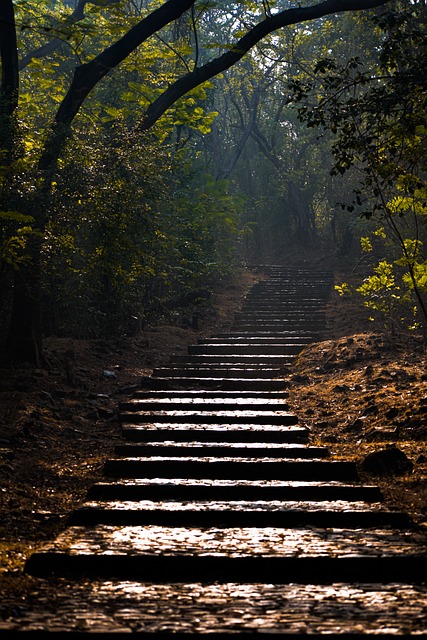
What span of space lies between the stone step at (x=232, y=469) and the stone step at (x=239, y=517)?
50.2 inches

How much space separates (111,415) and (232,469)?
2.97 meters

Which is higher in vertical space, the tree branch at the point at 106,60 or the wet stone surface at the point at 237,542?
the tree branch at the point at 106,60

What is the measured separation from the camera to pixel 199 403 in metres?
10.2

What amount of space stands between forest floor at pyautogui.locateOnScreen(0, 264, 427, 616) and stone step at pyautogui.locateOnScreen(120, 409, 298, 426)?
0.28m

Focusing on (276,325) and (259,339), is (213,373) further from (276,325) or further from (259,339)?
(276,325)

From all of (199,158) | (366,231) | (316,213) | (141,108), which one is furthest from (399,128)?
(316,213)

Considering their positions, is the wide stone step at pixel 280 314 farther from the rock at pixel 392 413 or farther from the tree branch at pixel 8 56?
the rock at pixel 392 413

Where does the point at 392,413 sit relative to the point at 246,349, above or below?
below

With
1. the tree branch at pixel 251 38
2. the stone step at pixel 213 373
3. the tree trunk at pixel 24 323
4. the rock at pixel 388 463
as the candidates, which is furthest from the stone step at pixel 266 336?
the rock at pixel 388 463

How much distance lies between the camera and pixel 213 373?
1259 centimetres

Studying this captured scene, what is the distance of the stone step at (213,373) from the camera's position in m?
12.5

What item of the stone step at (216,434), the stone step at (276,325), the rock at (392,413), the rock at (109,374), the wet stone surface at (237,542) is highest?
the stone step at (276,325)

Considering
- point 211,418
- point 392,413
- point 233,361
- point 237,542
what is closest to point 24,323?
point 211,418

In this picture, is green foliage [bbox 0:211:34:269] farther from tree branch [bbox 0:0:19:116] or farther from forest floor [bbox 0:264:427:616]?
tree branch [bbox 0:0:19:116]
